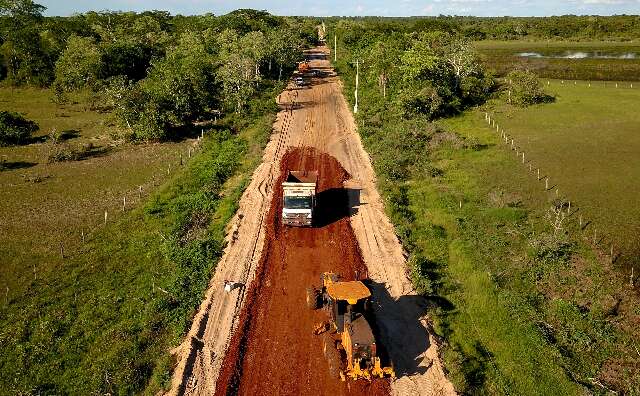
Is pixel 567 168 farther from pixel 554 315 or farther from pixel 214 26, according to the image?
pixel 214 26

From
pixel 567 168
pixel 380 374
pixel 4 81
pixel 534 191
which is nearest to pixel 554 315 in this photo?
pixel 380 374

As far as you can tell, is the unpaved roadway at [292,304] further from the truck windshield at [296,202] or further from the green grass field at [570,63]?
the green grass field at [570,63]

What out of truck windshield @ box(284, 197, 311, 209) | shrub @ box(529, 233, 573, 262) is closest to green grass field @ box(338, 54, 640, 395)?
shrub @ box(529, 233, 573, 262)

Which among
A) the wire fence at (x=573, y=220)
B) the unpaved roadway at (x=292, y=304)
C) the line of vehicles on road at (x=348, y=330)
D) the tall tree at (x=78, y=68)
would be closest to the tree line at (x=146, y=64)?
the tall tree at (x=78, y=68)

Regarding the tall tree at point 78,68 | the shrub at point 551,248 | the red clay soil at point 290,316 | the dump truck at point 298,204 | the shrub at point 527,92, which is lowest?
the red clay soil at point 290,316

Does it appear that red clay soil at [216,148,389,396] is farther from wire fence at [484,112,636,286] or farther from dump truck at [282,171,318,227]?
wire fence at [484,112,636,286]
